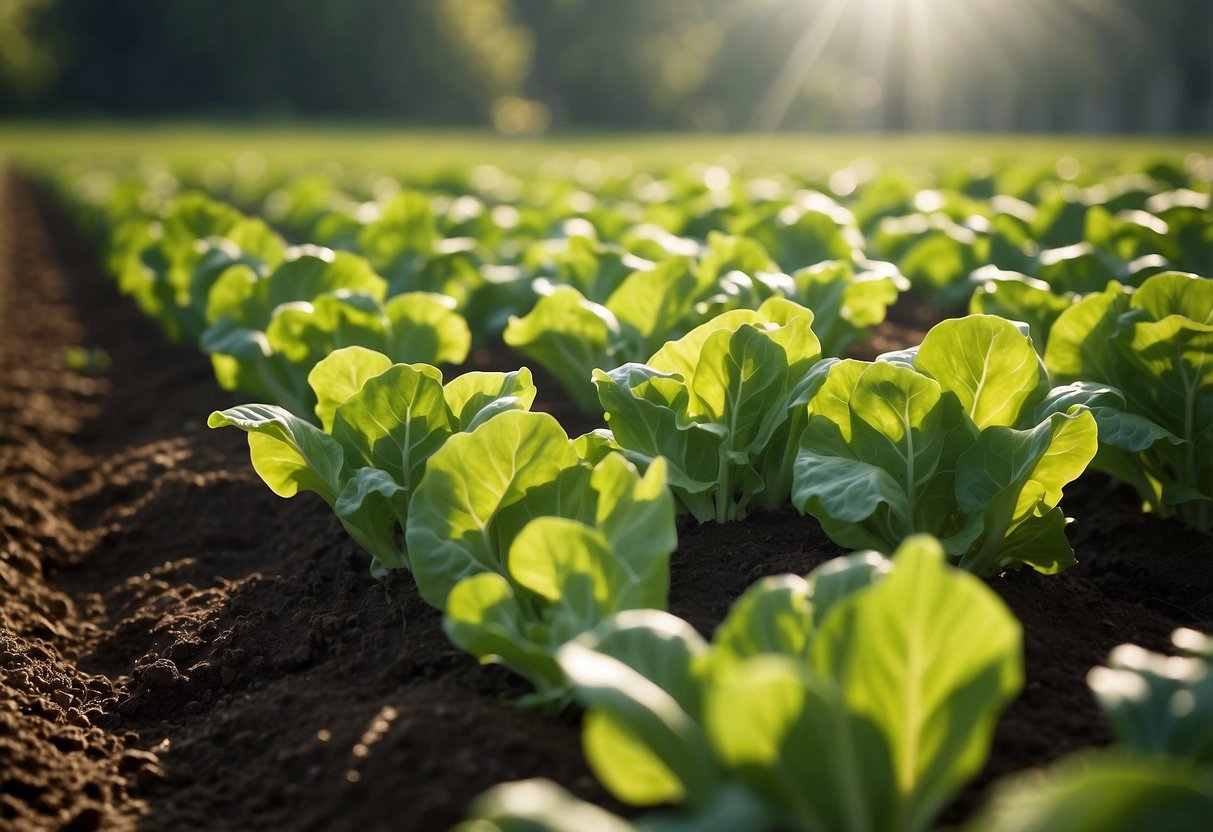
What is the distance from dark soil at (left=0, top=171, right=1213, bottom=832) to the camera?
205 centimetres

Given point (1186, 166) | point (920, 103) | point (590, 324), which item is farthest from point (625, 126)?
point (590, 324)

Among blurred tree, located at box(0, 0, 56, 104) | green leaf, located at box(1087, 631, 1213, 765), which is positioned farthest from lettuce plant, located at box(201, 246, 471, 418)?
blurred tree, located at box(0, 0, 56, 104)

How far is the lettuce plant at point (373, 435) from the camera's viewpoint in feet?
8.87

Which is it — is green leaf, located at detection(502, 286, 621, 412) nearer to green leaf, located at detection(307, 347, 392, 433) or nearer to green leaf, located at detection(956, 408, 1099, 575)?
green leaf, located at detection(307, 347, 392, 433)

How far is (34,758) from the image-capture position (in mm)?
2279

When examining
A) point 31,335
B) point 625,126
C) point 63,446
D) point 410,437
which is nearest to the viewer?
point 410,437

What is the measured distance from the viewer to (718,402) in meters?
2.87

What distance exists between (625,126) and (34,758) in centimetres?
5397

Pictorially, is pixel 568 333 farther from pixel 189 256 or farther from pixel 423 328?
pixel 189 256

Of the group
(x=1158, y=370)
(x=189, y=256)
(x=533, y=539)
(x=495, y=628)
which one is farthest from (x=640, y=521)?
(x=189, y=256)

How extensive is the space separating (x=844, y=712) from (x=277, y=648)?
178 cm

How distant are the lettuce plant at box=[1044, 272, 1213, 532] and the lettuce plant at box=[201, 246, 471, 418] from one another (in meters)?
2.10

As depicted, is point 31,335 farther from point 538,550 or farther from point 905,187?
point 538,550

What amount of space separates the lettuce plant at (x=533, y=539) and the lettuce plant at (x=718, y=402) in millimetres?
247
